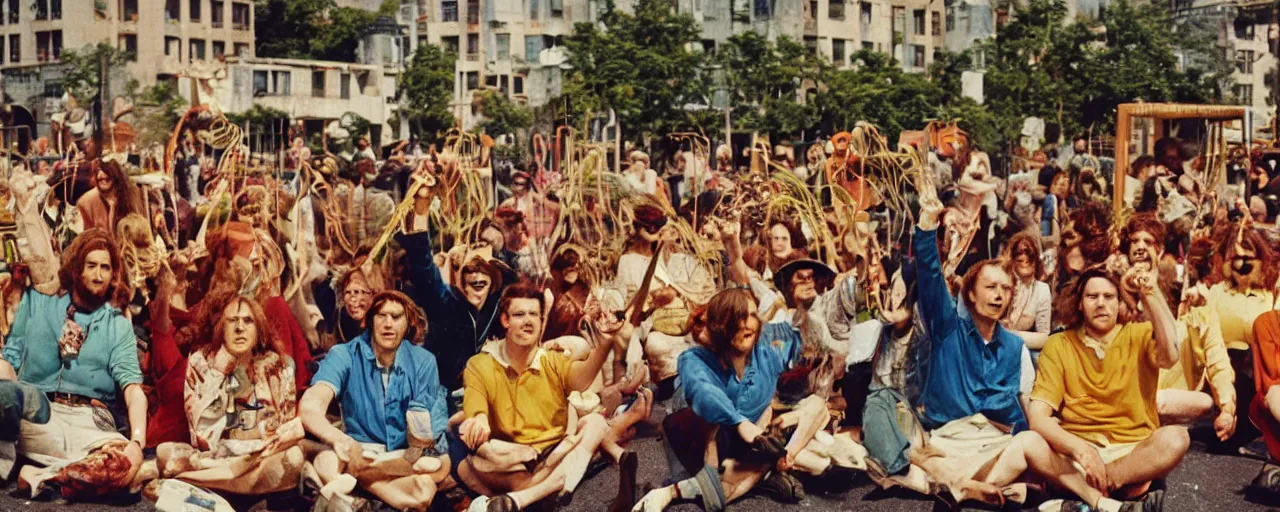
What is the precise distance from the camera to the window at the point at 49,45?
639 inches

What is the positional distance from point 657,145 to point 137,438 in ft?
24.7

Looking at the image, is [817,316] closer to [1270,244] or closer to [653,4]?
[1270,244]

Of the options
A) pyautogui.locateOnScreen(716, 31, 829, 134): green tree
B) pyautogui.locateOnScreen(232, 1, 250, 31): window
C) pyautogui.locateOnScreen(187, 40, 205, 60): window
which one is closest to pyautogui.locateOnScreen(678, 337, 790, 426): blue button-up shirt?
pyautogui.locateOnScreen(716, 31, 829, 134): green tree

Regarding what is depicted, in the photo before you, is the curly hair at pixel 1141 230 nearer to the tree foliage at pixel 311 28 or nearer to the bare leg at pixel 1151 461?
the bare leg at pixel 1151 461

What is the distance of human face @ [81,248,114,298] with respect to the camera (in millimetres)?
11531

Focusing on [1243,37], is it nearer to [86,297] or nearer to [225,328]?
[225,328]

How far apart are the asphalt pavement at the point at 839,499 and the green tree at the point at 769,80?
700cm

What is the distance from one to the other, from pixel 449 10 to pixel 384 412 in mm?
8054

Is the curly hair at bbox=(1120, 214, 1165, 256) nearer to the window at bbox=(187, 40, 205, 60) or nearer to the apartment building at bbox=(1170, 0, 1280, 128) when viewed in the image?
the apartment building at bbox=(1170, 0, 1280, 128)

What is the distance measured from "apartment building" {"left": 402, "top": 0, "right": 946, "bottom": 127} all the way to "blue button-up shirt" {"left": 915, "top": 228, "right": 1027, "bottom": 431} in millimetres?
6551

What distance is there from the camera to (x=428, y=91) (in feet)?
60.1

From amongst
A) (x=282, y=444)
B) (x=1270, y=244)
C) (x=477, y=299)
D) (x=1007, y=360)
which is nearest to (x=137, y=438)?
(x=282, y=444)

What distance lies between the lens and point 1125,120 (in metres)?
14.7

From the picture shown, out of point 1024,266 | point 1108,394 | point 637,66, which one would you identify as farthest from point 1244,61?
point 1108,394
